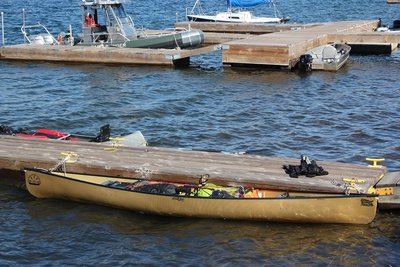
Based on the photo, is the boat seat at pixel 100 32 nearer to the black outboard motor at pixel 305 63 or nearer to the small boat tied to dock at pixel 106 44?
the small boat tied to dock at pixel 106 44

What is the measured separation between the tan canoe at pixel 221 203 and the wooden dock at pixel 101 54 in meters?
15.8

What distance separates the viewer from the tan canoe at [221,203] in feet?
41.0

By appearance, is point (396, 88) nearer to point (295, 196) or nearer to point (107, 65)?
point (107, 65)

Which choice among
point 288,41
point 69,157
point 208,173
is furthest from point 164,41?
point 208,173

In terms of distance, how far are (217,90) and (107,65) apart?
6.59 meters

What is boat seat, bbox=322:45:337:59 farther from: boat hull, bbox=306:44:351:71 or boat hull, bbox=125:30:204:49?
boat hull, bbox=125:30:204:49

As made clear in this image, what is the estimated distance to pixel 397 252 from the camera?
→ 12141 millimetres

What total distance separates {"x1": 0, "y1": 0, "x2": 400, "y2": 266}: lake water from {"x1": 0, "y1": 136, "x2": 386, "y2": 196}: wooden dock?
718mm

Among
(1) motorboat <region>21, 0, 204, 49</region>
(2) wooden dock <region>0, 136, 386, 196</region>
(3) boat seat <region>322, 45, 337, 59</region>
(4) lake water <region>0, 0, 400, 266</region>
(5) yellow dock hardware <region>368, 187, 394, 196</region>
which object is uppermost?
(1) motorboat <region>21, 0, 204, 49</region>

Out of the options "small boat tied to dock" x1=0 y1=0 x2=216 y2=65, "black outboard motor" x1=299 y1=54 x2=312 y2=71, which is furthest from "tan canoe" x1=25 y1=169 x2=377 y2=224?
"small boat tied to dock" x1=0 y1=0 x2=216 y2=65

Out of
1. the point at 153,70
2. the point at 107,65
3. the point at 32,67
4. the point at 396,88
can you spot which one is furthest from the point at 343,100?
the point at 32,67

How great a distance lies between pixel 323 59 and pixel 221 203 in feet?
54.2

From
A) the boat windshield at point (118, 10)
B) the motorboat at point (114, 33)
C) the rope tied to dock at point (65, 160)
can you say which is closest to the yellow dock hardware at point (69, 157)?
the rope tied to dock at point (65, 160)

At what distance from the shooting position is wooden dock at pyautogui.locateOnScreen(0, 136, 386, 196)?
13234mm
